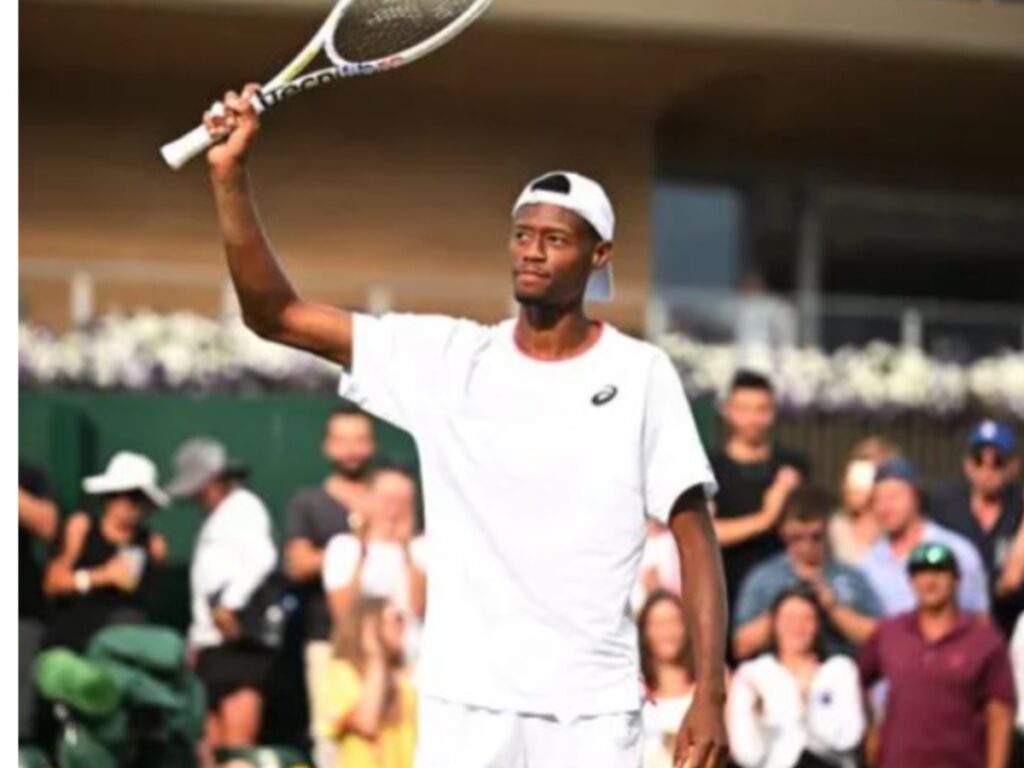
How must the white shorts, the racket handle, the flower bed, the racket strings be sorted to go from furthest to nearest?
the flower bed < the racket strings < the white shorts < the racket handle

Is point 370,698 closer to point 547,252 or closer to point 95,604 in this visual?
point 95,604

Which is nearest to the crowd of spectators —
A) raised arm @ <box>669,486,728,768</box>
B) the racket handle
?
raised arm @ <box>669,486,728,768</box>

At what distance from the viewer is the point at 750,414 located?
37.3ft

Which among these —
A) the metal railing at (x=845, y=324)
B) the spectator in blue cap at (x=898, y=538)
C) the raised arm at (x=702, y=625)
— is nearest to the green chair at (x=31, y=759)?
the spectator in blue cap at (x=898, y=538)

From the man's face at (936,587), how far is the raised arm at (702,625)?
441 cm

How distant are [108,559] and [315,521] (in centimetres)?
88

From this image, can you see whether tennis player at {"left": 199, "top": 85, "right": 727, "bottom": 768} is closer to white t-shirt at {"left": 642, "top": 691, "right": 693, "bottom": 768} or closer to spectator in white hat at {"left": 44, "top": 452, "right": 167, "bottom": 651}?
white t-shirt at {"left": 642, "top": 691, "right": 693, "bottom": 768}

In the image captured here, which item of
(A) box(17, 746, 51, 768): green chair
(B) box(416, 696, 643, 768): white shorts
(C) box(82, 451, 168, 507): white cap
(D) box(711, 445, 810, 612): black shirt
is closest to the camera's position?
(B) box(416, 696, 643, 768): white shorts

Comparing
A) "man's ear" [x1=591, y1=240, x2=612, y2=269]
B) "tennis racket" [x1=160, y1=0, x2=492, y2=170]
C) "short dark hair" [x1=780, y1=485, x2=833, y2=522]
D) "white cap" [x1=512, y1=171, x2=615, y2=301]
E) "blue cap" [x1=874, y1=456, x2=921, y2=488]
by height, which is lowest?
"short dark hair" [x1=780, y1=485, x2=833, y2=522]

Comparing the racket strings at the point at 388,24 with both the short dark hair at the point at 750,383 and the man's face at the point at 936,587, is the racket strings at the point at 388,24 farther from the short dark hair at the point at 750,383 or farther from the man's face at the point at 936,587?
the short dark hair at the point at 750,383

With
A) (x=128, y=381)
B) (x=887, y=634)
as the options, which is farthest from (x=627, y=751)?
(x=128, y=381)

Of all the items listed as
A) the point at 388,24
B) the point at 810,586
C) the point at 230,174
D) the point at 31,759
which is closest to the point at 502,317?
the point at 810,586

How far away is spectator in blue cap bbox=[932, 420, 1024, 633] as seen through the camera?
459 inches

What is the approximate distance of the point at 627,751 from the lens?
20.3ft
